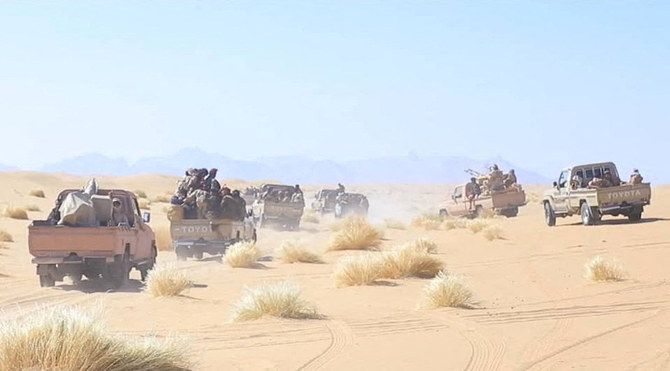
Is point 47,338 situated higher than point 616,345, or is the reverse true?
point 47,338

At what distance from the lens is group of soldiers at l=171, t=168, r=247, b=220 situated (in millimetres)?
25312

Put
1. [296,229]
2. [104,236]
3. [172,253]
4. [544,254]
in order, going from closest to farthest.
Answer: [104,236] → [544,254] → [172,253] → [296,229]

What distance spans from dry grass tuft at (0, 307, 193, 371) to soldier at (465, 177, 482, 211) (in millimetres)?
35771

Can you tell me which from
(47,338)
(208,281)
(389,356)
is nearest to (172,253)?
(208,281)

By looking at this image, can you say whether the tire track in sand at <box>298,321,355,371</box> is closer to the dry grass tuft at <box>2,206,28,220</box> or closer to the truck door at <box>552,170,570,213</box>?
the truck door at <box>552,170,570,213</box>

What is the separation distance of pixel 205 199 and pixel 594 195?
11764 millimetres

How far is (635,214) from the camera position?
97.4 feet

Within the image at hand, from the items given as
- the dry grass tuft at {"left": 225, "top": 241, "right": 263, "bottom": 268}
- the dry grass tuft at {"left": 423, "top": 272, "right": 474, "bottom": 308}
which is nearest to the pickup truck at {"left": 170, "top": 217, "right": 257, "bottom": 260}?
the dry grass tuft at {"left": 225, "top": 241, "right": 263, "bottom": 268}

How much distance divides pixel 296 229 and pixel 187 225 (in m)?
17.0

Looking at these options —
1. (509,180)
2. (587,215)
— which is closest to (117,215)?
(587,215)

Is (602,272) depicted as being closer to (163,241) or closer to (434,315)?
(434,315)

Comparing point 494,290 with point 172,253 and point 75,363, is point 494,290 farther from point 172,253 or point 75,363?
point 172,253

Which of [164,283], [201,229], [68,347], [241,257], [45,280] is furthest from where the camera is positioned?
[201,229]

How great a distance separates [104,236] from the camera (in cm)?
1748
